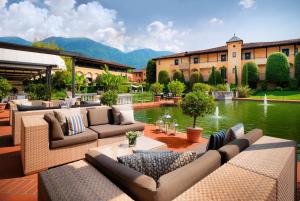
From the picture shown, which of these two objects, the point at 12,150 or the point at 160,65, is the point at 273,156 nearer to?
the point at 12,150

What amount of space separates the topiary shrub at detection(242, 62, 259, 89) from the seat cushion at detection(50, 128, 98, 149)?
28412 millimetres

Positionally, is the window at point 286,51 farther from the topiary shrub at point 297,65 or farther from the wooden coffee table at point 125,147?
the wooden coffee table at point 125,147

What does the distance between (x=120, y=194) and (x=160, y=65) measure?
3857 cm

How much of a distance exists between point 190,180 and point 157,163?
0.34 meters

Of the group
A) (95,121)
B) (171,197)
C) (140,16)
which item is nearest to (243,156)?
(171,197)

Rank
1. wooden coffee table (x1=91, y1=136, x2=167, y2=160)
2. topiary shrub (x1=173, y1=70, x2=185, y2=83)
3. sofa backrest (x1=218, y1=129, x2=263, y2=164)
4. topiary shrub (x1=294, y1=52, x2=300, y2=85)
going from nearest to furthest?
1. sofa backrest (x1=218, y1=129, x2=263, y2=164)
2. wooden coffee table (x1=91, y1=136, x2=167, y2=160)
3. topiary shrub (x1=294, y1=52, x2=300, y2=85)
4. topiary shrub (x1=173, y1=70, x2=185, y2=83)

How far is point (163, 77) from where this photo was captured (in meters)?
36.3

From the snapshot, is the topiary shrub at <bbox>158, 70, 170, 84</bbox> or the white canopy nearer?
the white canopy

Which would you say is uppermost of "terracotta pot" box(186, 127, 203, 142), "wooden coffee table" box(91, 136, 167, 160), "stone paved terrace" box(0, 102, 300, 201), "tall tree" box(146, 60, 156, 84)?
"tall tree" box(146, 60, 156, 84)

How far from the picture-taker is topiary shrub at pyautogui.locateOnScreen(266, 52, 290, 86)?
25141mm

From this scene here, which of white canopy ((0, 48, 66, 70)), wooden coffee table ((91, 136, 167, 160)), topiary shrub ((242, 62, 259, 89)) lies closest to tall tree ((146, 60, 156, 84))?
topiary shrub ((242, 62, 259, 89))

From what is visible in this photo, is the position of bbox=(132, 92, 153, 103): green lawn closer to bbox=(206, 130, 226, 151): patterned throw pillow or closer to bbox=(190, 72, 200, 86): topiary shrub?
bbox=(206, 130, 226, 151): patterned throw pillow

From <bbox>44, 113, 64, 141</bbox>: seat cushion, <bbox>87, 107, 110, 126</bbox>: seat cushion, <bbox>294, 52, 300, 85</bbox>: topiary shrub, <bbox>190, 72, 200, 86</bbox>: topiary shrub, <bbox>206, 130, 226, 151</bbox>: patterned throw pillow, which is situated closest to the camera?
<bbox>206, 130, 226, 151</bbox>: patterned throw pillow

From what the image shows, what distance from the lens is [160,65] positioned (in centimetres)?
3897
